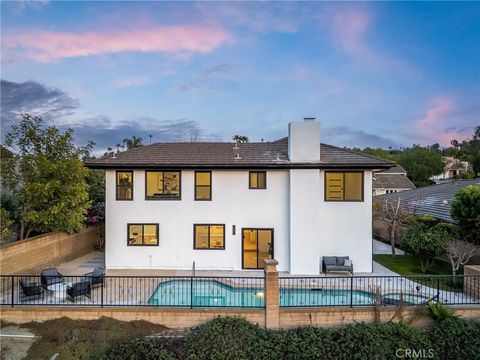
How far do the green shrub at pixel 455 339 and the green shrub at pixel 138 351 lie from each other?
7.33 metres

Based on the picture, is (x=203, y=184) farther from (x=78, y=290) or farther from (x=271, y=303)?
(x=271, y=303)

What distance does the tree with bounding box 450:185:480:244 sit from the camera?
12.7 meters

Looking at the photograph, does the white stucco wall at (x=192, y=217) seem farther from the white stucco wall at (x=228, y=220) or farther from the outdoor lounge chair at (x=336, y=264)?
the outdoor lounge chair at (x=336, y=264)

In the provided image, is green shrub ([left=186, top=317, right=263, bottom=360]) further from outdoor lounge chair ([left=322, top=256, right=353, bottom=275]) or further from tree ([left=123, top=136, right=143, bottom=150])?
tree ([left=123, top=136, right=143, bottom=150])

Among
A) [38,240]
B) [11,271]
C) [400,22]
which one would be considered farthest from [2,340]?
[400,22]

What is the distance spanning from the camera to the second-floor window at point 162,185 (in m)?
14.7

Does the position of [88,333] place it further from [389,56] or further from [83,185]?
[389,56]

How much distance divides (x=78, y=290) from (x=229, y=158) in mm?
8221

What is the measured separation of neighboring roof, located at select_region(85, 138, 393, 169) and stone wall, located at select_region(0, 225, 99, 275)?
13.4 ft

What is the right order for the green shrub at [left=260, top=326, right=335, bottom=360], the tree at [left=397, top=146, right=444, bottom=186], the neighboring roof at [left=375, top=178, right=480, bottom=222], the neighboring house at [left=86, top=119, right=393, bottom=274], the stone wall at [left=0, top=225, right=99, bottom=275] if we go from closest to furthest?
the green shrub at [left=260, top=326, right=335, bottom=360] → the stone wall at [left=0, top=225, right=99, bottom=275] → the neighboring house at [left=86, top=119, right=393, bottom=274] → the neighboring roof at [left=375, top=178, right=480, bottom=222] → the tree at [left=397, top=146, right=444, bottom=186]

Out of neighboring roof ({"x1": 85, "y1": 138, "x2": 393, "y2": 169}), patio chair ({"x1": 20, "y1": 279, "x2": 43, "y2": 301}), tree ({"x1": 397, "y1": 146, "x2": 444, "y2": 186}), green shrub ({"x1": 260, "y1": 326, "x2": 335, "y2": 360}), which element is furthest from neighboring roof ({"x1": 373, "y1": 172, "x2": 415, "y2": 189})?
patio chair ({"x1": 20, "y1": 279, "x2": 43, "y2": 301})

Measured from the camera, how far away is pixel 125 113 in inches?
856

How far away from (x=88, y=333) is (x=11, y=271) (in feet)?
18.7

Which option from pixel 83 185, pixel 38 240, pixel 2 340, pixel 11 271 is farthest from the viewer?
pixel 83 185
